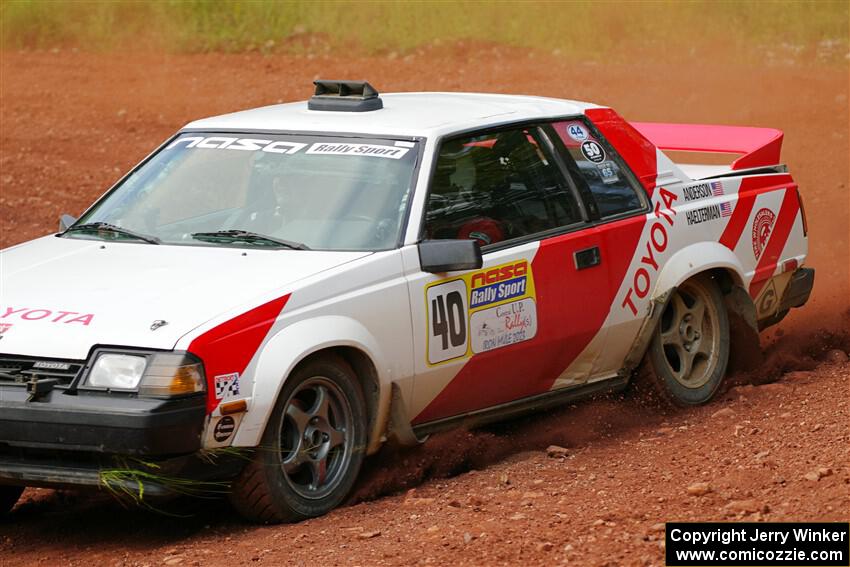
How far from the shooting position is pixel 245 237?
6.13 metres

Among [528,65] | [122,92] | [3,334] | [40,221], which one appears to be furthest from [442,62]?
[3,334]

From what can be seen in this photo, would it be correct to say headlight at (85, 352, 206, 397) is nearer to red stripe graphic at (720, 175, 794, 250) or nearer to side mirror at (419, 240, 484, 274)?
side mirror at (419, 240, 484, 274)

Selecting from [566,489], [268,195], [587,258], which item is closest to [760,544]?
[566,489]

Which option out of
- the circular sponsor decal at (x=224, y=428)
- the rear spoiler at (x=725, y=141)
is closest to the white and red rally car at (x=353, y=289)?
the circular sponsor decal at (x=224, y=428)

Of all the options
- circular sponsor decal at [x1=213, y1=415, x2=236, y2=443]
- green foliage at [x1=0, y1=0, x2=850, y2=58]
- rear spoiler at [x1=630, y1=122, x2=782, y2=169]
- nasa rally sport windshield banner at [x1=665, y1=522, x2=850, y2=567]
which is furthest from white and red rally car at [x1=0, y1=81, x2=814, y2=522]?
green foliage at [x1=0, y1=0, x2=850, y2=58]

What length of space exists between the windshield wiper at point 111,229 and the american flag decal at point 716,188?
9.60 ft

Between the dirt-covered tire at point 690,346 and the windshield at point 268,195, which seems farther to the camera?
the dirt-covered tire at point 690,346

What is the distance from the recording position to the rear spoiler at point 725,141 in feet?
26.6

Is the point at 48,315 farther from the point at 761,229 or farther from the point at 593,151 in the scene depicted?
the point at 761,229

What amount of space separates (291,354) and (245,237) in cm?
85

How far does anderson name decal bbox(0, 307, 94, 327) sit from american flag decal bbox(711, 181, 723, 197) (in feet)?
11.5

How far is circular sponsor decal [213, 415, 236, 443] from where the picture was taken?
208 inches

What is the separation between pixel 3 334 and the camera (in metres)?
5.40

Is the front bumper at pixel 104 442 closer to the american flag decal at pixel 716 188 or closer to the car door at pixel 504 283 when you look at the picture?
the car door at pixel 504 283
